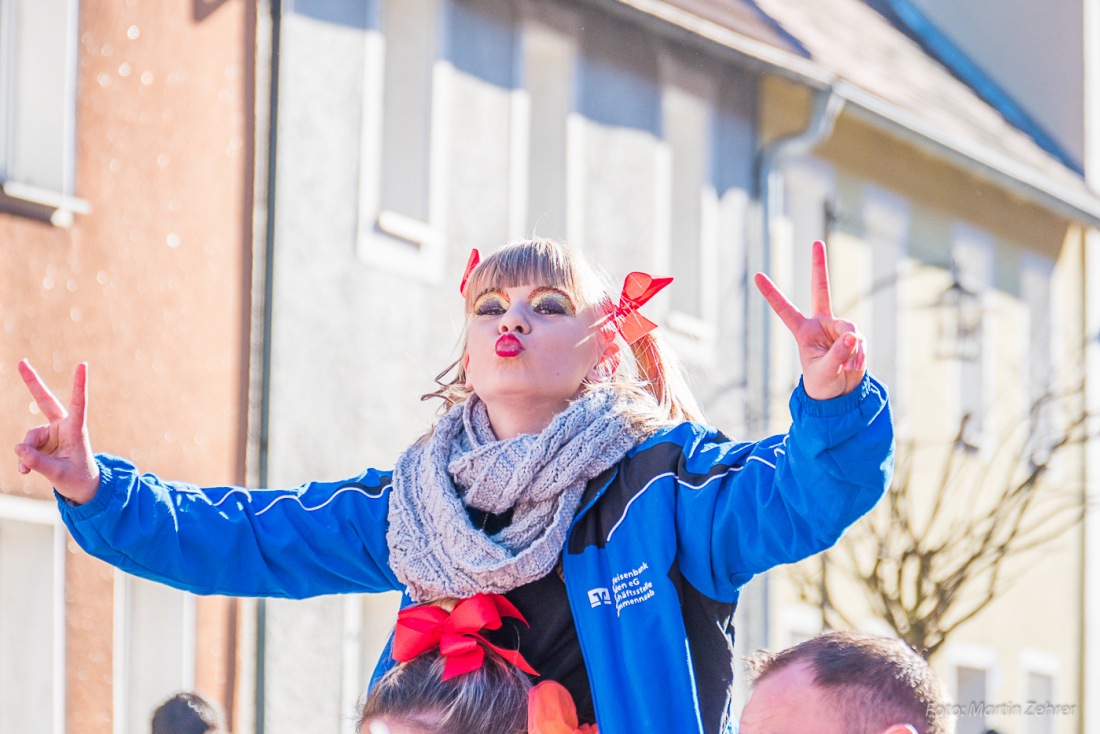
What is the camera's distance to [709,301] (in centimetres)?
1397

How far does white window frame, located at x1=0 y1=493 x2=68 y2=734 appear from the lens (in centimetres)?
841

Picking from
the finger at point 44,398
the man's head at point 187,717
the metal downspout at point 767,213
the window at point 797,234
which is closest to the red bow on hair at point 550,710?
the finger at point 44,398

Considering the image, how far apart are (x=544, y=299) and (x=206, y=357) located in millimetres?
5186

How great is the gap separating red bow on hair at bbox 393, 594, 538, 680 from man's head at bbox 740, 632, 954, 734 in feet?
2.67

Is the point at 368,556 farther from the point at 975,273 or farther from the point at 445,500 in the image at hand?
the point at 975,273

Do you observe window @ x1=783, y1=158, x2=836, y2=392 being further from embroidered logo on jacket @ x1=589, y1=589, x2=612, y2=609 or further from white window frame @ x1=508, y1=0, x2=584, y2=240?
embroidered logo on jacket @ x1=589, y1=589, x2=612, y2=609

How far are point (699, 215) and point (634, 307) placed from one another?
9.37m

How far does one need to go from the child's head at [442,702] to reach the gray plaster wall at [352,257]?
4.91 metres

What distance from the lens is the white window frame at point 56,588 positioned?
8.41m

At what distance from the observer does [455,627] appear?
404 centimetres

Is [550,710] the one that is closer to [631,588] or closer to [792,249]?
[631,588]

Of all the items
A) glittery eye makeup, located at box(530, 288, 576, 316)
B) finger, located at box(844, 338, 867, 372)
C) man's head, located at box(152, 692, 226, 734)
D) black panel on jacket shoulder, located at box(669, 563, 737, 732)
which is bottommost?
man's head, located at box(152, 692, 226, 734)

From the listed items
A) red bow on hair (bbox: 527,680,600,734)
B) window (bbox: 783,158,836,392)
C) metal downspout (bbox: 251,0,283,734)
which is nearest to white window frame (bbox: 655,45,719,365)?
window (bbox: 783,158,836,392)

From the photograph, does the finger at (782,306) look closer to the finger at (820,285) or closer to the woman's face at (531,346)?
the finger at (820,285)
